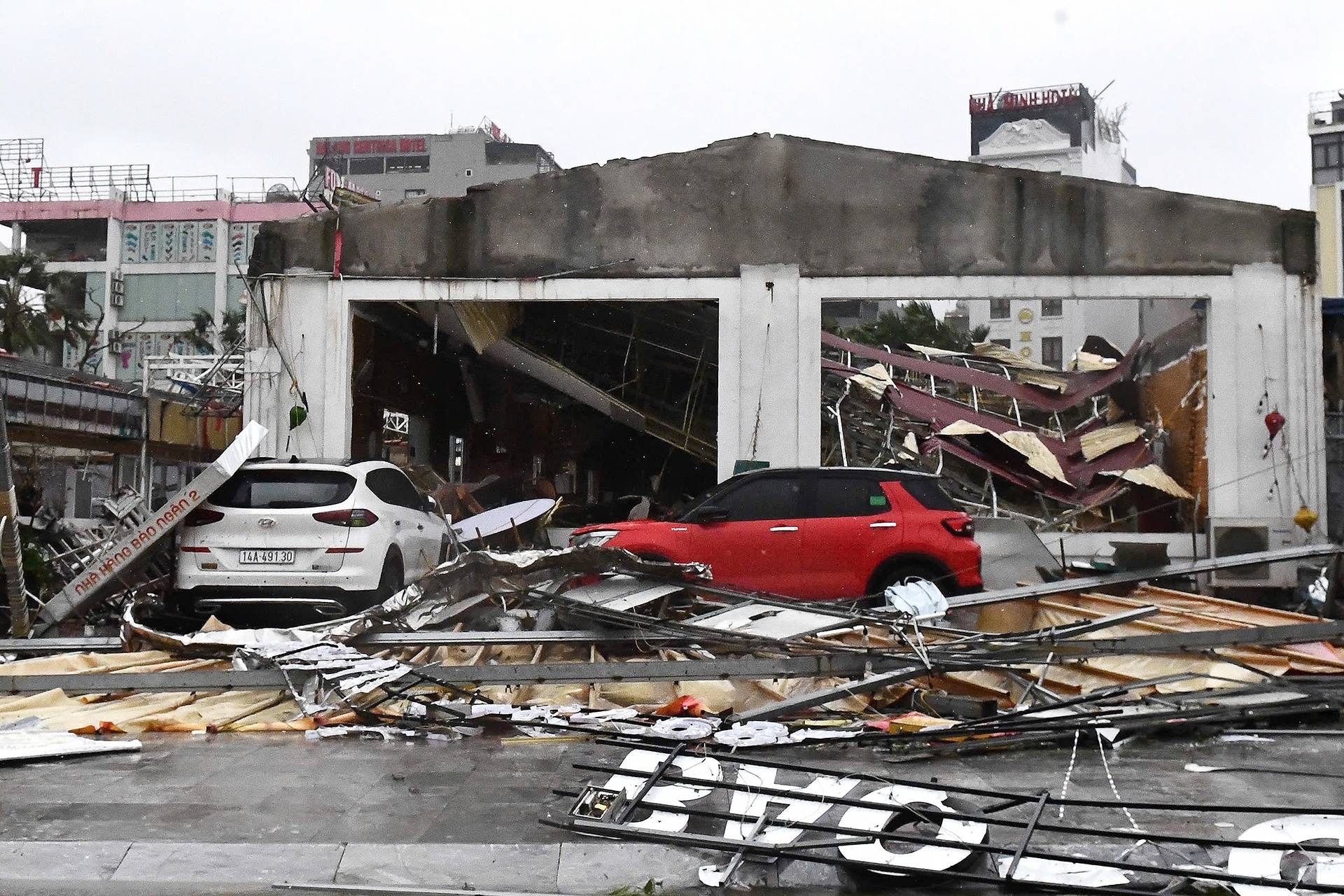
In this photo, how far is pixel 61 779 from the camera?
6188 mm

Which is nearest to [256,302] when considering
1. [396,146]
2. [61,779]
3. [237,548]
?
[237,548]

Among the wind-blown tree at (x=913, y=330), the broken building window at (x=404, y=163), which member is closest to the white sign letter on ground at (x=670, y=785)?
the wind-blown tree at (x=913, y=330)

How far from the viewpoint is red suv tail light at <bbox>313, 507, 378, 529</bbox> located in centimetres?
1084

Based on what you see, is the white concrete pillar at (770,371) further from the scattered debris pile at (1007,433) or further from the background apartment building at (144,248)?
the background apartment building at (144,248)

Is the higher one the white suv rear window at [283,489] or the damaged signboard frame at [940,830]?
the white suv rear window at [283,489]

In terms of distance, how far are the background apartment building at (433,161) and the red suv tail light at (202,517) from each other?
64244 mm

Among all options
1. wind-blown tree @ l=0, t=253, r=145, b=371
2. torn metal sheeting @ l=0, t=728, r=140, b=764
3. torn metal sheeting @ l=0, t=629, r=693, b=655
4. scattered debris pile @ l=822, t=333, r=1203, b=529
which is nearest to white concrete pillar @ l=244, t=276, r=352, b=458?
scattered debris pile @ l=822, t=333, r=1203, b=529

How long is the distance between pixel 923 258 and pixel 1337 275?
39571 mm

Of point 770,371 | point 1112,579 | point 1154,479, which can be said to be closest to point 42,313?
point 770,371

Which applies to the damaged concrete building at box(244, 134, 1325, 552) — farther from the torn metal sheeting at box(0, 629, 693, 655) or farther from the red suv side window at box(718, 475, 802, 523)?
the torn metal sheeting at box(0, 629, 693, 655)

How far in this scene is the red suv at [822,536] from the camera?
11492mm

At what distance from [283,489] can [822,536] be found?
4932mm

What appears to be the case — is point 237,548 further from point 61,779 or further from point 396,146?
point 396,146

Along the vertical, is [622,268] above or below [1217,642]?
above
